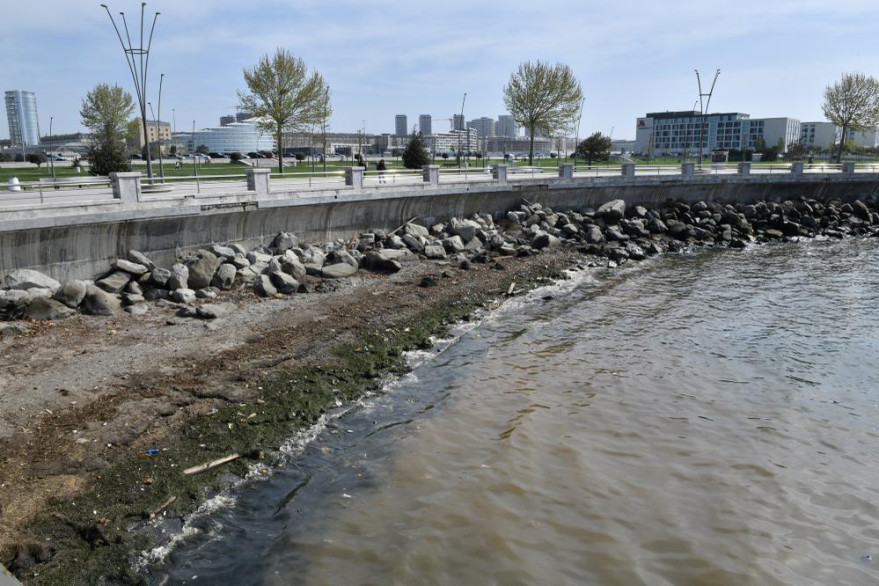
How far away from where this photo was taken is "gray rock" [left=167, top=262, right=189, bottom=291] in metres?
14.7

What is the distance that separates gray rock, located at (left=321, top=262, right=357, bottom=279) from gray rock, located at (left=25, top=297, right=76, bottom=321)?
6643mm

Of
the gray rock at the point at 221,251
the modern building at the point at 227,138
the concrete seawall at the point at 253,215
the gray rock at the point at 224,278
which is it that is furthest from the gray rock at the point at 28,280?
the modern building at the point at 227,138

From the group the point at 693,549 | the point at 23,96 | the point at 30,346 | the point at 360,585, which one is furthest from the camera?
the point at 23,96

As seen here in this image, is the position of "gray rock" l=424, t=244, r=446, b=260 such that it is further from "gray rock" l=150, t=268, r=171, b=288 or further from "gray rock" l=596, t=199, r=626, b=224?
"gray rock" l=596, t=199, r=626, b=224

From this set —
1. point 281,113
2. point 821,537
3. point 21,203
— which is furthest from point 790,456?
point 281,113

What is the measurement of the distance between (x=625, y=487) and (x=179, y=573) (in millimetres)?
5224

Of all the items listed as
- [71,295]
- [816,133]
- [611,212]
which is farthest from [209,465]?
[816,133]

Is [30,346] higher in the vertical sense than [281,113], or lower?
lower

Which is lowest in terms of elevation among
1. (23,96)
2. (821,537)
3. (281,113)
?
(821,537)

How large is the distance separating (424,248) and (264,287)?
7.29m

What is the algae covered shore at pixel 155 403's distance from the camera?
6.62 meters

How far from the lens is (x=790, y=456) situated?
29.5 ft

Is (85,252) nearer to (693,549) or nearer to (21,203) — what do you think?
(21,203)

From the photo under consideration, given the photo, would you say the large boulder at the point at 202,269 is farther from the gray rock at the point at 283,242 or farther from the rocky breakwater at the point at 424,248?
the gray rock at the point at 283,242
